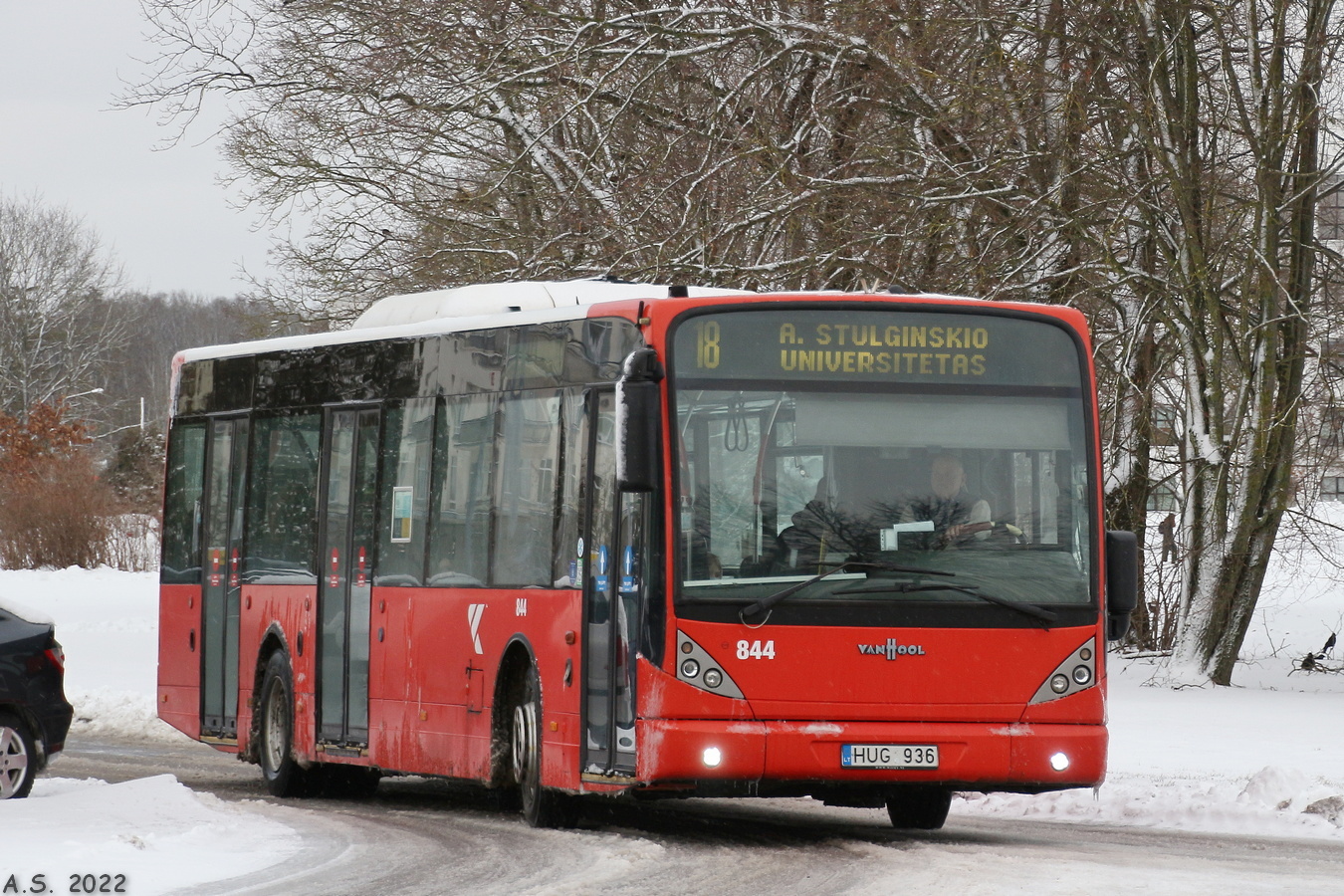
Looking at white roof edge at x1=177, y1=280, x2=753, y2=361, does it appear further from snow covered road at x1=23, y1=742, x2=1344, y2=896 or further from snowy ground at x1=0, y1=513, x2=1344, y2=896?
snowy ground at x1=0, y1=513, x2=1344, y2=896

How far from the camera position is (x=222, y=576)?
15.7m

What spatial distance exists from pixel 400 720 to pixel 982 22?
964cm

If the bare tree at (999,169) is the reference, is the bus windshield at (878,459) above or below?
below

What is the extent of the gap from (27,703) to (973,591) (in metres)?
5.57

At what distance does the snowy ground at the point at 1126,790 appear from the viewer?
9344 mm

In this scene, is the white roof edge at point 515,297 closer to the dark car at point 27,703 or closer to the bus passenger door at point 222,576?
the bus passenger door at point 222,576

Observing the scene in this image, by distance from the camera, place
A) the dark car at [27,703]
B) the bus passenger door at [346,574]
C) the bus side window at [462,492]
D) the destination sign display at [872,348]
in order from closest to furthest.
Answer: the destination sign display at [872,348]
the bus side window at [462,492]
the dark car at [27,703]
the bus passenger door at [346,574]

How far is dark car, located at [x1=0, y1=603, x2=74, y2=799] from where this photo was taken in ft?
39.8

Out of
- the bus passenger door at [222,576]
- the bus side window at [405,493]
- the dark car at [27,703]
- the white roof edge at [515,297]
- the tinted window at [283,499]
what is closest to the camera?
the white roof edge at [515,297]

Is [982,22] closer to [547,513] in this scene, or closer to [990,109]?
[990,109]

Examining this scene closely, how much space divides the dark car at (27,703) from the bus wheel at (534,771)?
2.78m

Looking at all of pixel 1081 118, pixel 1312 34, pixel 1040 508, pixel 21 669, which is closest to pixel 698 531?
pixel 1040 508

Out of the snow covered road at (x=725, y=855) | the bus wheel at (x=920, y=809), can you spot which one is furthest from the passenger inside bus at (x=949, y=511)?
the bus wheel at (x=920, y=809)

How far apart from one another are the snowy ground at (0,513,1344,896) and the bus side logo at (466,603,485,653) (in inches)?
60.1
